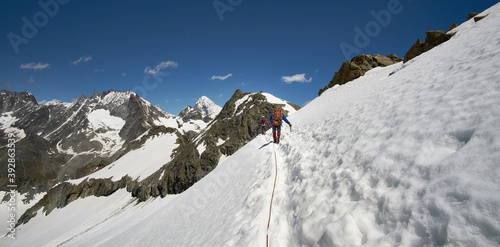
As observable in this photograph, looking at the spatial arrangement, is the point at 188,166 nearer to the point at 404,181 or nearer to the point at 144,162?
the point at 144,162

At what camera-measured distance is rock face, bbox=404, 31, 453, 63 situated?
58.8 ft

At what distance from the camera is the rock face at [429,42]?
1792cm

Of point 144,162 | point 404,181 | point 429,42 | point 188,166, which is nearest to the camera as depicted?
point 404,181

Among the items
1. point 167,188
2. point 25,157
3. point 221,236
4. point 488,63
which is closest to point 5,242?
point 167,188

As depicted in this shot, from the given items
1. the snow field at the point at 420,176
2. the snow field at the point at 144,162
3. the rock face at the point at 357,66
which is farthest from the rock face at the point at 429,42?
the snow field at the point at 144,162

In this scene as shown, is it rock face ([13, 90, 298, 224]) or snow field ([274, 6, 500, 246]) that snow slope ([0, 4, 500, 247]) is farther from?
rock face ([13, 90, 298, 224])

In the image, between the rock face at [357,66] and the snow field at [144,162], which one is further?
the snow field at [144,162]

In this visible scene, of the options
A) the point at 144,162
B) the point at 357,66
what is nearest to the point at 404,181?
the point at 357,66

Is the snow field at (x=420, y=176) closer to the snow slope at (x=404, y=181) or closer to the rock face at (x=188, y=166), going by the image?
the snow slope at (x=404, y=181)

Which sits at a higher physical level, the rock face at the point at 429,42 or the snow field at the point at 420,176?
the rock face at the point at 429,42

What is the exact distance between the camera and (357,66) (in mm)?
30844

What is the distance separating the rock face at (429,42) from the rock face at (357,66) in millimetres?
7639

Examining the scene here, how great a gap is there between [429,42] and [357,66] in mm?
11501

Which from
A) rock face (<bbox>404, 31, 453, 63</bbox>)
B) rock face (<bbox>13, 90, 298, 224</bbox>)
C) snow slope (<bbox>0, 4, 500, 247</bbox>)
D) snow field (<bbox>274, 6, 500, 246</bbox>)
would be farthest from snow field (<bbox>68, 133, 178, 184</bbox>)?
rock face (<bbox>404, 31, 453, 63</bbox>)
